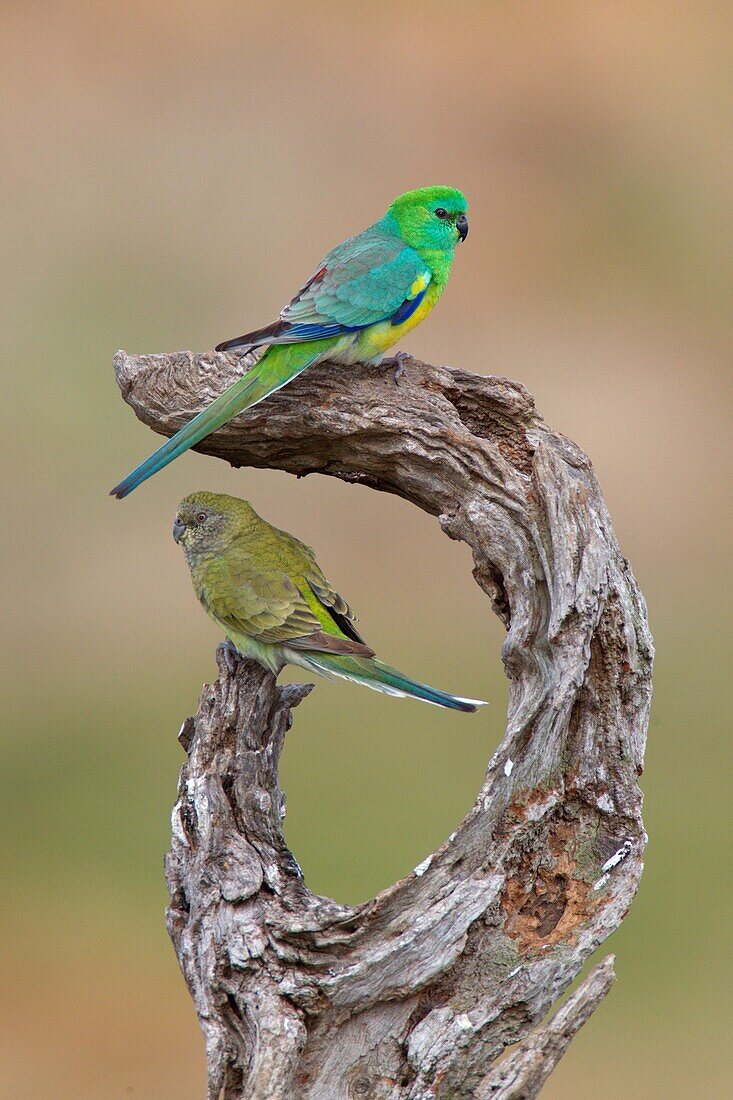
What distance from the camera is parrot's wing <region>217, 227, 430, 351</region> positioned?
353 centimetres

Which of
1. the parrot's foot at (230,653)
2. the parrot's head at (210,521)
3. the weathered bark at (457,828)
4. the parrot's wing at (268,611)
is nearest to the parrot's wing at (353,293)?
the weathered bark at (457,828)

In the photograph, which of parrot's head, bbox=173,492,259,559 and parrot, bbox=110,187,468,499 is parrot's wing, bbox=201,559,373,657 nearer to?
parrot's head, bbox=173,492,259,559

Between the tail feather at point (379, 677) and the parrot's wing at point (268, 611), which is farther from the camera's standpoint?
the parrot's wing at point (268, 611)

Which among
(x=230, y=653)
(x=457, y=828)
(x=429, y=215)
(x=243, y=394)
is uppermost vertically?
(x=429, y=215)

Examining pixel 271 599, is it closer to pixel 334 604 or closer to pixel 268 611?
pixel 268 611

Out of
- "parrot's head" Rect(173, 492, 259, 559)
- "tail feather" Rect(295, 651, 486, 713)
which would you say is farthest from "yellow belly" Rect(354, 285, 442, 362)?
"tail feather" Rect(295, 651, 486, 713)

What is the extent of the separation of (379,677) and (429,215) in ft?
5.05

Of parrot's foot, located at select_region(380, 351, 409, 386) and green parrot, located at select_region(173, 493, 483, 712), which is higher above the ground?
parrot's foot, located at select_region(380, 351, 409, 386)

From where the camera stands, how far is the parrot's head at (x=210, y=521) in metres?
3.79

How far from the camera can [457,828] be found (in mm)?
3236

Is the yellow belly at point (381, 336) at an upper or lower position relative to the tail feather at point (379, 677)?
upper

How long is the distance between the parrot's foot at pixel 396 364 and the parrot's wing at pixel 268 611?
732 mm

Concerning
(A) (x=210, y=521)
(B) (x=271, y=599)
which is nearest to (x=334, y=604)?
(B) (x=271, y=599)

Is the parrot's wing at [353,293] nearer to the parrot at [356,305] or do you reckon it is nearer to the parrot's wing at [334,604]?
the parrot at [356,305]
